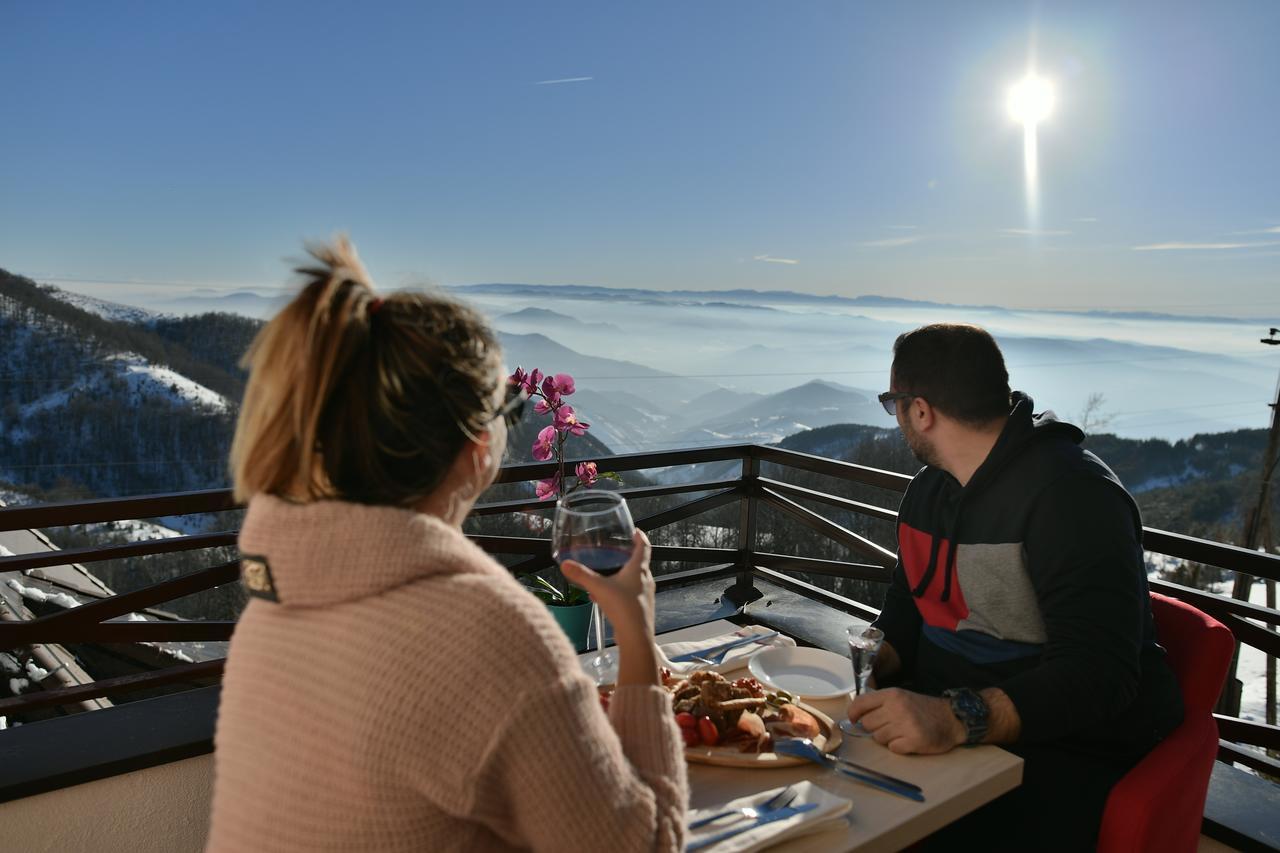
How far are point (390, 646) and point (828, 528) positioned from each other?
9.83 ft

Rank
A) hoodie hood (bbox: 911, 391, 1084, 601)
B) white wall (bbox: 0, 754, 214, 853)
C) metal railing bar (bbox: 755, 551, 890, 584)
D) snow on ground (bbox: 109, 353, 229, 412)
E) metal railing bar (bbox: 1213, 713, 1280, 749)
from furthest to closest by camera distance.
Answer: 1. snow on ground (bbox: 109, 353, 229, 412)
2. metal railing bar (bbox: 755, 551, 890, 584)
3. metal railing bar (bbox: 1213, 713, 1280, 749)
4. white wall (bbox: 0, 754, 214, 853)
5. hoodie hood (bbox: 911, 391, 1084, 601)

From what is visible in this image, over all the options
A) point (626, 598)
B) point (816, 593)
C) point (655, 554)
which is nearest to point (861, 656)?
point (626, 598)

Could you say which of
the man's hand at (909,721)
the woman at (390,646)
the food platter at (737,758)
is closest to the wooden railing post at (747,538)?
the man's hand at (909,721)

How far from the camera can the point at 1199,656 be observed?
1441 millimetres

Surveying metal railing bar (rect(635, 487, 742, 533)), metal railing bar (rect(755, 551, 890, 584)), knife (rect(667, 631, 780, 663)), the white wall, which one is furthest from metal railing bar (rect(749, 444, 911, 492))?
the white wall

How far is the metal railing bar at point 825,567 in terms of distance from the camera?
10.7 feet

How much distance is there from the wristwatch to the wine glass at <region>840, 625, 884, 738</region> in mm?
140

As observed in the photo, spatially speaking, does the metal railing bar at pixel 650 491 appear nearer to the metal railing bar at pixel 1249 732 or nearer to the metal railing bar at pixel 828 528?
the metal railing bar at pixel 828 528

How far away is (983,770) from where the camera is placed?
3.53 ft

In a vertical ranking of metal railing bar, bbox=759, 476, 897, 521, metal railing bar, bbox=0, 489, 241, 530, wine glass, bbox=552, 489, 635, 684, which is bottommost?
metal railing bar, bbox=759, 476, 897, 521

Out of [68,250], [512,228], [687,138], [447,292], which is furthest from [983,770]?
[68,250]

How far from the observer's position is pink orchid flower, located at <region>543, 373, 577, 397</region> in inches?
64.1

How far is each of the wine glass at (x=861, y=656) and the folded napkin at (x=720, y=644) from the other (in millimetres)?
228

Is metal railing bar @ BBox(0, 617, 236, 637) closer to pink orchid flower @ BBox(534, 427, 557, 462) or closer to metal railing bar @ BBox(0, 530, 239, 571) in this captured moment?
metal railing bar @ BBox(0, 530, 239, 571)
